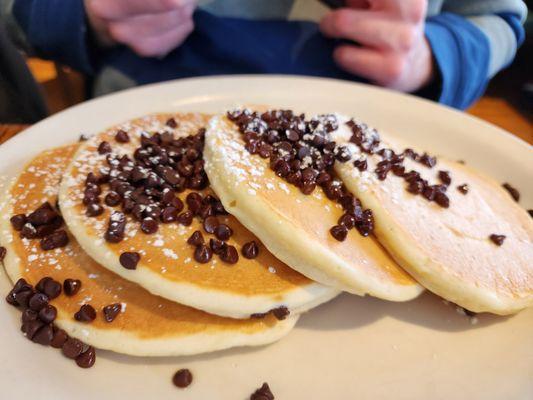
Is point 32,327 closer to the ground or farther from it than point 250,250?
closer to the ground

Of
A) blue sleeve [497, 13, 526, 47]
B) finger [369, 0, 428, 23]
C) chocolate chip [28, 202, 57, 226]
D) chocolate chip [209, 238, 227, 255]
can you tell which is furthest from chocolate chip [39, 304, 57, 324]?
blue sleeve [497, 13, 526, 47]

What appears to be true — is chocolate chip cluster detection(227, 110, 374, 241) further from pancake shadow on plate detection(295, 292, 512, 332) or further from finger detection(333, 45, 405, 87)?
finger detection(333, 45, 405, 87)

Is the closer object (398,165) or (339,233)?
(339,233)

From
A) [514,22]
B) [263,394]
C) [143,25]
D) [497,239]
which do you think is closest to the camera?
[263,394]

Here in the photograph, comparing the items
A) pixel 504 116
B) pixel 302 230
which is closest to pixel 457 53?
pixel 504 116

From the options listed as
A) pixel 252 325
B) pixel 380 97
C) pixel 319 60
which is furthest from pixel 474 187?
pixel 319 60

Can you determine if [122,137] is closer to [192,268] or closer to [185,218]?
[185,218]

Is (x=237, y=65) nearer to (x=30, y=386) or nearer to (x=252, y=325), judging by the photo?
(x=252, y=325)
